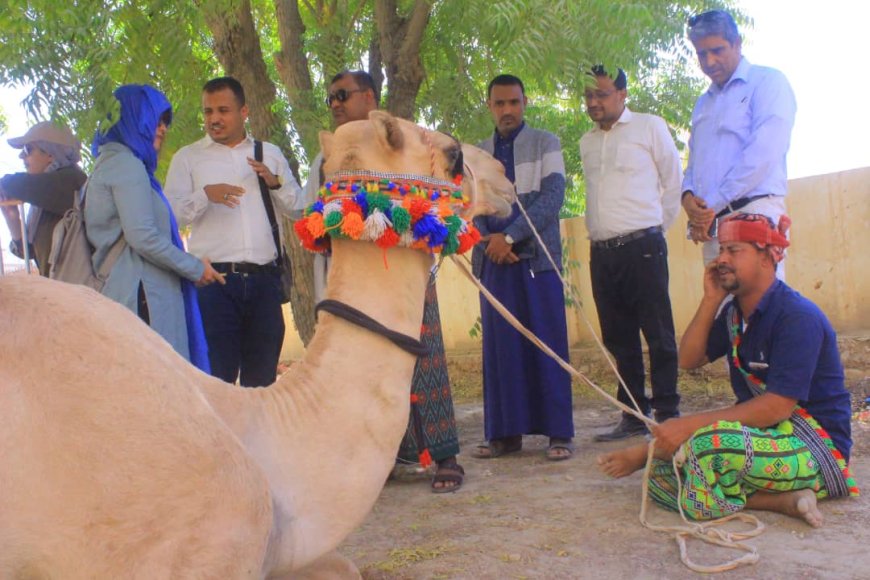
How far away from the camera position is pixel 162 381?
2314 millimetres

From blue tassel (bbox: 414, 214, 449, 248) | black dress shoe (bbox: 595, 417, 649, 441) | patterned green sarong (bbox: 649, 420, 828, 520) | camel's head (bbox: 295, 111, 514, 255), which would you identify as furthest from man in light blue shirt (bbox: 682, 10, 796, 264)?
blue tassel (bbox: 414, 214, 449, 248)

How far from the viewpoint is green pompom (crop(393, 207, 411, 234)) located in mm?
2746

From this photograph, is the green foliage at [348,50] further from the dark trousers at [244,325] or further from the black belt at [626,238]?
the dark trousers at [244,325]

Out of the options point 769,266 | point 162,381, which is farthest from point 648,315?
point 162,381

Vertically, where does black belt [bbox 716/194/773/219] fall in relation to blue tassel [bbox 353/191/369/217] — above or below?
above

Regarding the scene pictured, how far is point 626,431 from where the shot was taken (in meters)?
6.41

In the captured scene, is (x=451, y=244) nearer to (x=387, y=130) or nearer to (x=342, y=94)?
(x=387, y=130)

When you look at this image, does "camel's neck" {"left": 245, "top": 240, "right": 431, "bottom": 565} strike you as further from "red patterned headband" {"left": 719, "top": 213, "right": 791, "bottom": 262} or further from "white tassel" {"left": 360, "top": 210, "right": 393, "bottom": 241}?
"red patterned headband" {"left": 719, "top": 213, "right": 791, "bottom": 262}

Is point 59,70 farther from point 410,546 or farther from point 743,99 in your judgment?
point 743,99

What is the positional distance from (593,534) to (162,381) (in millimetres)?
2611

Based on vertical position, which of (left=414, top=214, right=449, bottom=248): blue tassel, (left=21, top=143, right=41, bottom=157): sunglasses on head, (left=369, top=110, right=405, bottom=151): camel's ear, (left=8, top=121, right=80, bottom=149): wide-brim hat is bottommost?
(left=414, top=214, right=449, bottom=248): blue tassel

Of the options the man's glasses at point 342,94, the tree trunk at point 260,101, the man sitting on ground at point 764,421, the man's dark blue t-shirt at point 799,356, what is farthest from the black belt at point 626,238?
the tree trunk at point 260,101

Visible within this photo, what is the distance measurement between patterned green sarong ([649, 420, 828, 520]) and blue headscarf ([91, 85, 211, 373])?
262 cm

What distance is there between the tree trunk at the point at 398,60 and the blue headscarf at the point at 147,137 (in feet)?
9.18
